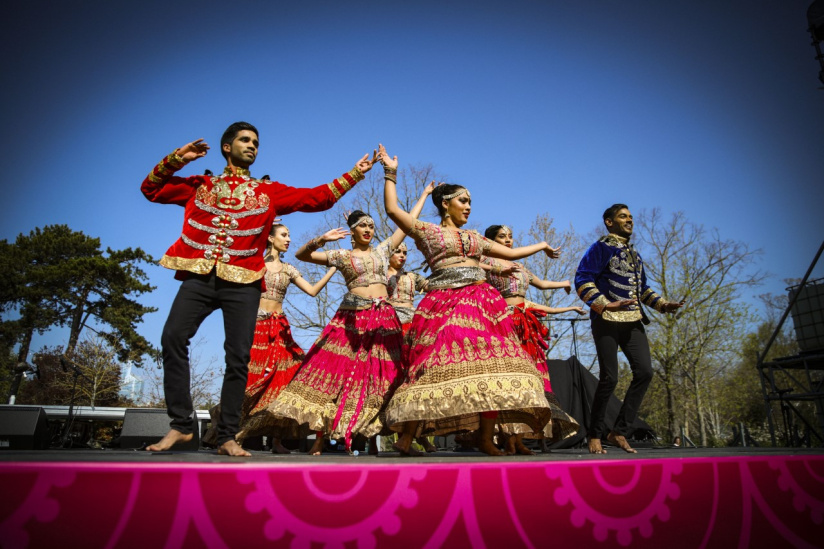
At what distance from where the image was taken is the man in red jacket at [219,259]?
320cm

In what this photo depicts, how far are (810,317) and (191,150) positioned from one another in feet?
36.3

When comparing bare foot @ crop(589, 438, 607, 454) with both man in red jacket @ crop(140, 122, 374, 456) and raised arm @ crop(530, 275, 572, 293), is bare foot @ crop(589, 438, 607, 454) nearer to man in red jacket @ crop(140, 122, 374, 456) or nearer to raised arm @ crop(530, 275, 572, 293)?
raised arm @ crop(530, 275, 572, 293)

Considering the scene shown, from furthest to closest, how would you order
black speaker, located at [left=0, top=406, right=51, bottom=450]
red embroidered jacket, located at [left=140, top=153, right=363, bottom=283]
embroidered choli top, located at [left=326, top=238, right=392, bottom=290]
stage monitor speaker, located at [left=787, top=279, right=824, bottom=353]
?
1. stage monitor speaker, located at [left=787, top=279, right=824, bottom=353]
2. black speaker, located at [left=0, top=406, right=51, bottom=450]
3. embroidered choli top, located at [left=326, top=238, right=392, bottom=290]
4. red embroidered jacket, located at [left=140, top=153, right=363, bottom=283]

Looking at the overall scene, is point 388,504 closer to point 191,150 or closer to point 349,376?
point 191,150

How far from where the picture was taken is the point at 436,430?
3.89 metres

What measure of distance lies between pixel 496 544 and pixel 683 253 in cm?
2248

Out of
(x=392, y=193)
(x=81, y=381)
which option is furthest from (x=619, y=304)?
(x=81, y=381)

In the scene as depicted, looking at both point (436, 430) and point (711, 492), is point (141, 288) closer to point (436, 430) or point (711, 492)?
point (436, 430)

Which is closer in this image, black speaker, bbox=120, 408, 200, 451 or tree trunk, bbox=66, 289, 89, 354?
black speaker, bbox=120, 408, 200, 451

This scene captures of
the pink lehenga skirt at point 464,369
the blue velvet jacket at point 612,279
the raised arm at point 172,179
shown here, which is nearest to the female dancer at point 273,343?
the raised arm at point 172,179

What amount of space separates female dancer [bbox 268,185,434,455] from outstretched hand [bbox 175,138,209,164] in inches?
60.4

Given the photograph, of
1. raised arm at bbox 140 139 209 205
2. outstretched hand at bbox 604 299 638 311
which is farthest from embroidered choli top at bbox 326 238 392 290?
outstretched hand at bbox 604 299 638 311

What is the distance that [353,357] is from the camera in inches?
186

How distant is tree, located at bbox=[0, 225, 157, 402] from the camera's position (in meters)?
25.6
